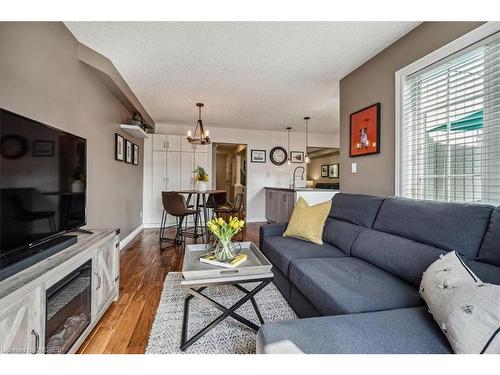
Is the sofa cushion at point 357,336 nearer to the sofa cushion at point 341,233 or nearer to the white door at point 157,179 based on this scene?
the sofa cushion at point 341,233

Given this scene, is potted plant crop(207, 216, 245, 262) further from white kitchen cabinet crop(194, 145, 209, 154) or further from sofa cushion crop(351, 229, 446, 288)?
white kitchen cabinet crop(194, 145, 209, 154)

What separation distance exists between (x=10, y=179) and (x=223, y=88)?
9.31 ft

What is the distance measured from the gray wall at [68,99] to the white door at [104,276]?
0.88 metres

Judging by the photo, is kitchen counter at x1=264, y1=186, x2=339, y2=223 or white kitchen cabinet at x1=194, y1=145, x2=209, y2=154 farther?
white kitchen cabinet at x1=194, y1=145, x2=209, y2=154

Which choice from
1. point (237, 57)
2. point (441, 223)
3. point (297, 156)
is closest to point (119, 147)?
point (237, 57)

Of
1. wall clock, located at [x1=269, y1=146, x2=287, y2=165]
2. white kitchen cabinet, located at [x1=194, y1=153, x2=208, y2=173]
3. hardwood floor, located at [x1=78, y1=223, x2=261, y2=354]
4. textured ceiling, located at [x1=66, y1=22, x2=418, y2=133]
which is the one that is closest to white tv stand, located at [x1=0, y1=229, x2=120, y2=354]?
hardwood floor, located at [x1=78, y1=223, x2=261, y2=354]

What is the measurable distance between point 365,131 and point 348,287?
199 centimetres

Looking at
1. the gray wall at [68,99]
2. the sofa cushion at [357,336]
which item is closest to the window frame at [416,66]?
the sofa cushion at [357,336]

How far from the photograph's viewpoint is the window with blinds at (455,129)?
1.56 metres

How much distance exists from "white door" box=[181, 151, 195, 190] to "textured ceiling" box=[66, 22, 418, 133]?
53.7 inches

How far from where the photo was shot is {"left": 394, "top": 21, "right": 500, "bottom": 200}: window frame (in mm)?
1551
